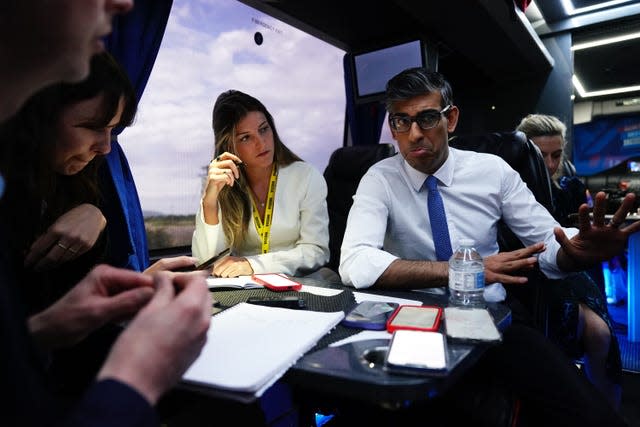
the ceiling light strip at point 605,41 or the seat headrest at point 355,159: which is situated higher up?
the ceiling light strip at point 605,41

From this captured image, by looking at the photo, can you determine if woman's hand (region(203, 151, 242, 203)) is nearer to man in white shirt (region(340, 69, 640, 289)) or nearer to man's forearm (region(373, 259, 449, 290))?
man in white shirt (region(340, 69, 640, 289))

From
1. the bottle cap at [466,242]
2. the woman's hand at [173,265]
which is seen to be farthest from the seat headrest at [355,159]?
the woman's hand at [173,265]

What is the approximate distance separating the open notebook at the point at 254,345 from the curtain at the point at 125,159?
45.3 inches

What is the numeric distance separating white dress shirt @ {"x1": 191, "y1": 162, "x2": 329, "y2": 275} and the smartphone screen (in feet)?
3.47

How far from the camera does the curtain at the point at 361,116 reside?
418 cm

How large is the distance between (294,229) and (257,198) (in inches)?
10.5

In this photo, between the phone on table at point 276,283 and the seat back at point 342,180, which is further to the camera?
the seat back at point 342,180

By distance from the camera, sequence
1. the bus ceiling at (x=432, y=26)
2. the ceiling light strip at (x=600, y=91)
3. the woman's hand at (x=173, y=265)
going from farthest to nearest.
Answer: the ceiling light strip at (x=600, y=91) < the bus ceiling at (x=432, y=26) < the woman's hand at (x=173, y=265)

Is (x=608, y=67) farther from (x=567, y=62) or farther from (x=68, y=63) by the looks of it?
(x=68, y=63)

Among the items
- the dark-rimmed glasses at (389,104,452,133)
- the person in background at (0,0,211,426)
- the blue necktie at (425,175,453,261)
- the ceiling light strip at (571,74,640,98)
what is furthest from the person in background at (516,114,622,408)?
the ceiling light strip at (571,74,640,98)

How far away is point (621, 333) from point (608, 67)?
13.5 ft

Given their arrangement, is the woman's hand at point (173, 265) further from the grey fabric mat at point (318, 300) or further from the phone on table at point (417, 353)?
the phone on table at point (417, 353)

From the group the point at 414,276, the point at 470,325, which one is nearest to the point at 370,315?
the point at 470,325

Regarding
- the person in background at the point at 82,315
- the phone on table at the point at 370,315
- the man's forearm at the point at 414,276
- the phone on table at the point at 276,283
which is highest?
the person in background at the point at 82,315
